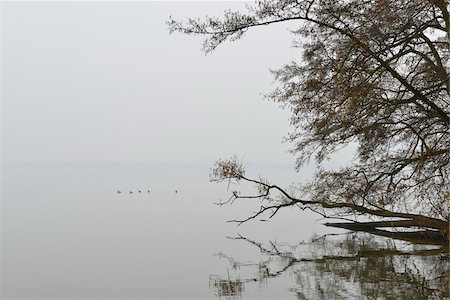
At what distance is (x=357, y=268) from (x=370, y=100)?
121 inches

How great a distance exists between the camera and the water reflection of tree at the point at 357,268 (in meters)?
6.96

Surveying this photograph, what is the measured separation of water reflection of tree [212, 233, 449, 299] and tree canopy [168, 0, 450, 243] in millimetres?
815

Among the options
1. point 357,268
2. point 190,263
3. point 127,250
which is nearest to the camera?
point 357,268

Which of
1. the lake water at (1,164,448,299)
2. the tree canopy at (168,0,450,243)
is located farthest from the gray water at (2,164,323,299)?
the tree canopy at (168,0,450,243)

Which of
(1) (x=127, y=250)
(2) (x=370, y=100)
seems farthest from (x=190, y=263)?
(2) (x=370, y=100)

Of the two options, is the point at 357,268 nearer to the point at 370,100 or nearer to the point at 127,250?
the point at 370,100

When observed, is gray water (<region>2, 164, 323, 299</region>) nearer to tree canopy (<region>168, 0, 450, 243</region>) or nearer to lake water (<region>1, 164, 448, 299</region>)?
lake water (<region>1, 164, 448, 299</region>)

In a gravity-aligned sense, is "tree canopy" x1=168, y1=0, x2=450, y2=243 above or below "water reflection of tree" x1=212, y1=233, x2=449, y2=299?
above

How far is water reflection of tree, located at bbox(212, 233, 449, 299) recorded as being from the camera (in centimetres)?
696

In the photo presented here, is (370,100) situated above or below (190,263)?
above

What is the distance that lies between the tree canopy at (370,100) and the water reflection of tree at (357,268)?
81cm

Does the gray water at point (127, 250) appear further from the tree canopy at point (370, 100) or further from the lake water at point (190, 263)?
the tree canopy at point (370, 100)

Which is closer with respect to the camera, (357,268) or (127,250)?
(357,268)

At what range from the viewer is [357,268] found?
860 cm
